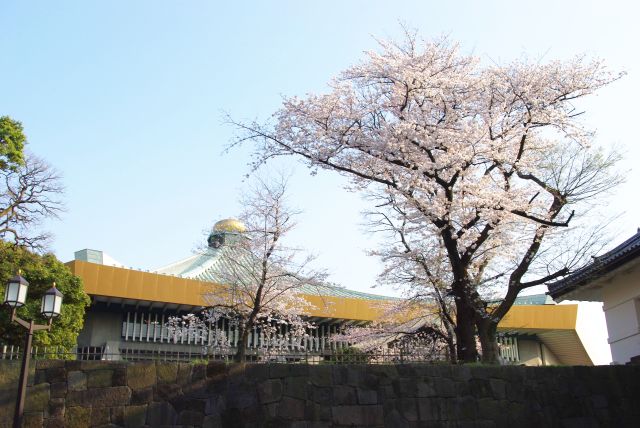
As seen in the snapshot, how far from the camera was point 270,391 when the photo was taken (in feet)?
35.6

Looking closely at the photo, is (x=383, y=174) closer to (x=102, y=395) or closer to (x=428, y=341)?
(x=102, y=395)

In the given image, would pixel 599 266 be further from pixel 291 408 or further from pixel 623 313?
pixel 291 408

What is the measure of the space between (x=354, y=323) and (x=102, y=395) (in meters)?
21.7

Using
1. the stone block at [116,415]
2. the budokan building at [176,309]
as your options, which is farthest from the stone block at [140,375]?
the budokan building at [176,309]

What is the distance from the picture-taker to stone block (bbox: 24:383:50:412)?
→ 988 cm

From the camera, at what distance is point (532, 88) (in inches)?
585

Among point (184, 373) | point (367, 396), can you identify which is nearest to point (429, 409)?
point (367, 396)

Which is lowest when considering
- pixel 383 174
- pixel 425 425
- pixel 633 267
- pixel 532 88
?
pixel 425 425

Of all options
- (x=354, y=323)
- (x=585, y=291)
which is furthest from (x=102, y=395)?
(x=354, y=323)

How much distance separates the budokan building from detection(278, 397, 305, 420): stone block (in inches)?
377

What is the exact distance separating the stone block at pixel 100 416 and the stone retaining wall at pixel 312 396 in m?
0.02

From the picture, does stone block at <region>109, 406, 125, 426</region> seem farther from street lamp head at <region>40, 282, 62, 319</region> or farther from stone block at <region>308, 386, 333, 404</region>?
stone block at <region>308, 386, 333, 404</region>

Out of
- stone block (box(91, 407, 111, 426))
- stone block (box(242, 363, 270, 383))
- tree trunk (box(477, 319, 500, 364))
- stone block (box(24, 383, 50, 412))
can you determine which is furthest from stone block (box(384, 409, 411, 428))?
stone block (box(24, 383, 50, 412))

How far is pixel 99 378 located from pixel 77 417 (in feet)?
2.19
